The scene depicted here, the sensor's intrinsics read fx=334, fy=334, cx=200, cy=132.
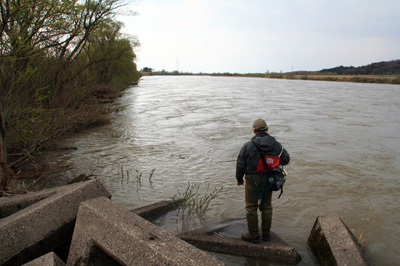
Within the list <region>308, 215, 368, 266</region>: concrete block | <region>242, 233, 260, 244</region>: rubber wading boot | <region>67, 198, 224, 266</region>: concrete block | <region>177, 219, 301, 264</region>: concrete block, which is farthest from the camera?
<region>242, 233, 260, 244</region>: rubber wading boot

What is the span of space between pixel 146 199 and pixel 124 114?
15.6 meters

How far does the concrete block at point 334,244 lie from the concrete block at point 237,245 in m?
0.39

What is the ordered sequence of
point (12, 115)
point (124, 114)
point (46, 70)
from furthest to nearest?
1. point (124, 114)
2. point (46, 70)
3. point (12, 115)

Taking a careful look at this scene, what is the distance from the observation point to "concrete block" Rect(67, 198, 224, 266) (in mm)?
3156

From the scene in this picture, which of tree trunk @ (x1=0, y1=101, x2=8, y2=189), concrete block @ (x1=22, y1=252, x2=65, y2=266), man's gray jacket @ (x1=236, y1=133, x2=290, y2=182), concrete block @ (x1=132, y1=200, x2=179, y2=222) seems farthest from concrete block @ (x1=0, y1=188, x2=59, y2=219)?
man's gray jacket @ (x1=236, y1=133, x2=290, y2=182)

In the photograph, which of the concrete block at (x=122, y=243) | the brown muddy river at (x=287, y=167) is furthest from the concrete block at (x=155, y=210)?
the concrete block at (x=122, y=243)

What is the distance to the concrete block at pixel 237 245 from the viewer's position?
4.66m

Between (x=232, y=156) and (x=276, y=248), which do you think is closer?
(x=276, y=248)

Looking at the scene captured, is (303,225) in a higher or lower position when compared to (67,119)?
lower

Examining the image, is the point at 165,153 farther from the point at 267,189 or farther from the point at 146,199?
the point at 267,189

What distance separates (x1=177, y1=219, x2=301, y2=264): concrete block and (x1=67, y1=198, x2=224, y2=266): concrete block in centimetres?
142

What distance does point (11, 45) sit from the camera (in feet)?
19.3

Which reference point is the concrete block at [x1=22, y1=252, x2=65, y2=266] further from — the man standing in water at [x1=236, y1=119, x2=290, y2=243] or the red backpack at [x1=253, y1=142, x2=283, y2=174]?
the red backpack at [x1=253, y1=142, x2=283, y2=174]

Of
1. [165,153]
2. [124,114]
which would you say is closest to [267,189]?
[165,153]
